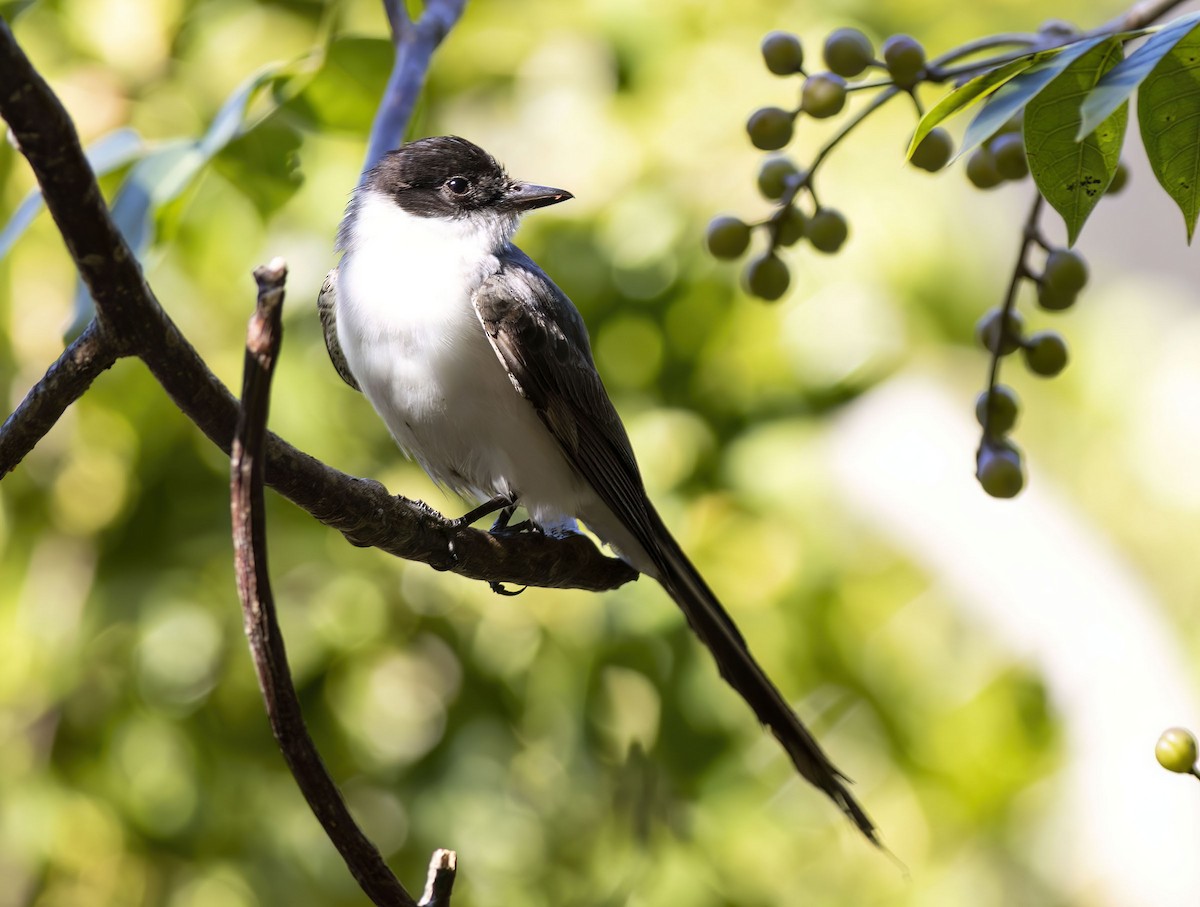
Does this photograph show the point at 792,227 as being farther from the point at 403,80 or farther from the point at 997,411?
the point at 403,80

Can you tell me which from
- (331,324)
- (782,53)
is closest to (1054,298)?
(782,53)

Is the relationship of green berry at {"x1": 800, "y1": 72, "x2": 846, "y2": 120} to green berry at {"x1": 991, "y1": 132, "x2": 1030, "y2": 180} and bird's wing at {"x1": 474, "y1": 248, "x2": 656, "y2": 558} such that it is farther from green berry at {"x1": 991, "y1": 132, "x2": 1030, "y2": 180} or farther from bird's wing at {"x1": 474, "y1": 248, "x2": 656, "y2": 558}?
bird's wing at {"x1": 474, "y1": 248, "x2": 656, "y2": 558}

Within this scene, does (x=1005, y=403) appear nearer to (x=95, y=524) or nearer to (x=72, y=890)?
(x=95, y=524)

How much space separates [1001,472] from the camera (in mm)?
1689

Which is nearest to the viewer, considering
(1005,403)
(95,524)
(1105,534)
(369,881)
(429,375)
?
(369,881)

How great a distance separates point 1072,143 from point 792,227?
2.74 feet

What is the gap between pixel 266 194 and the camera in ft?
6.81

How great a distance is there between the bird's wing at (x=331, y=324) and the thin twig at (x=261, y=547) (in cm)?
154

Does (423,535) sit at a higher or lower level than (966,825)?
higher

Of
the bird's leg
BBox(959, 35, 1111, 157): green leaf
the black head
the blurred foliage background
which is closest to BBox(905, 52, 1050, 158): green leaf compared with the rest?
BBox(959, 35, 1111, 157): green leaf

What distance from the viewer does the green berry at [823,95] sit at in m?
1.62

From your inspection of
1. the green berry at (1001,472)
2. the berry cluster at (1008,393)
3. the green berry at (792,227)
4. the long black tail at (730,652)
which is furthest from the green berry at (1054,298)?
the long black tail at (730,652)

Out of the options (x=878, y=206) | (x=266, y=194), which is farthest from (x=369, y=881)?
(x=878, y=206)

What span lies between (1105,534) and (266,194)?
2210 mm
